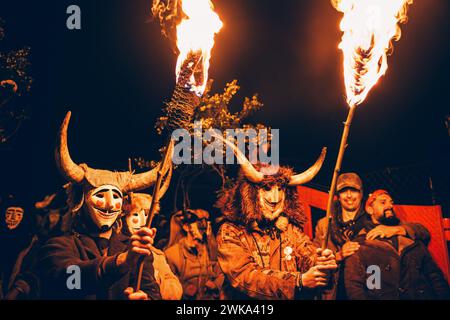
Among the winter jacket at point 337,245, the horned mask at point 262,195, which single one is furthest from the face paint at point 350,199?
the horned mask at point 262,195

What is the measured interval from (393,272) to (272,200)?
2.00 metres

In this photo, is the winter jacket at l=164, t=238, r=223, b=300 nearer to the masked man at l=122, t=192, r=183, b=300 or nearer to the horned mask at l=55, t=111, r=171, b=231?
the masked man at l=122, t=192, r=183, b=300

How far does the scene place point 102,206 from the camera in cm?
648

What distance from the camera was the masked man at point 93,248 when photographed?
588cm

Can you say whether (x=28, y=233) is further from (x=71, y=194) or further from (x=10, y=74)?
(x=10, y=74)

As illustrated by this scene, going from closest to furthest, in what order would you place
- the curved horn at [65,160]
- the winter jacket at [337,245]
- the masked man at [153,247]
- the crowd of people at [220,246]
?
the crowd of people at [220,246] → the curved horn at [65,160] → the masked man at [153,247] → the winter jacket at [337,245]

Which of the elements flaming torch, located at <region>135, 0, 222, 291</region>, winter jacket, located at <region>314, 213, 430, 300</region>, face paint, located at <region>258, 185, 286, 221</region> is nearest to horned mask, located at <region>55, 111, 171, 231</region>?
flaming torch, located at <region>135, 0, 222, 291</region>

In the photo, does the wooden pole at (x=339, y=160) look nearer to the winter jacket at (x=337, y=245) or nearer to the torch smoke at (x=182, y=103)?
the winter jacket at (x=337, y=245)

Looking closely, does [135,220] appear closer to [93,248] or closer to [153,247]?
[153,247]

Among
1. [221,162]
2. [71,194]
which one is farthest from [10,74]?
[221,162]

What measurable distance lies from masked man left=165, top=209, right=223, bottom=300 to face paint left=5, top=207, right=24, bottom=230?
207cm

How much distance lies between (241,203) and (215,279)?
45.5 inches

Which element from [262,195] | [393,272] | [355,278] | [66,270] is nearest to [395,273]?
[393,272]

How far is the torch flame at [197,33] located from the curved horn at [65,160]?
1.85 m
